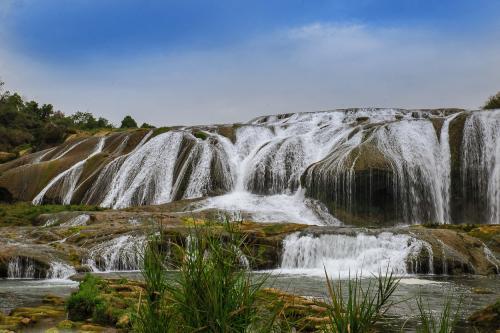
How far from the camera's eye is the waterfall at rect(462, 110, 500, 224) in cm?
3275

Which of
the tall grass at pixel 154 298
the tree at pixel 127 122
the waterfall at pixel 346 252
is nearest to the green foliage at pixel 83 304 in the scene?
the tall grass at pixel 154 298

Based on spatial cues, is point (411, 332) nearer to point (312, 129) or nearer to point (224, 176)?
point (224, 176)

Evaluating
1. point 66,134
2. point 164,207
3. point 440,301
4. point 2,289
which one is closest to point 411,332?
point 440,301

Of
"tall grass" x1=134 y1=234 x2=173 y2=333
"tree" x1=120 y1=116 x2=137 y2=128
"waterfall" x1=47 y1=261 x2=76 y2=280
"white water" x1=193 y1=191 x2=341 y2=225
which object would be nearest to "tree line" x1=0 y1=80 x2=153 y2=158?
"tree" x1=120 y1=116 x2=137 y2=128

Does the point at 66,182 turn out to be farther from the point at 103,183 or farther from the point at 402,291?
the point at 402,291

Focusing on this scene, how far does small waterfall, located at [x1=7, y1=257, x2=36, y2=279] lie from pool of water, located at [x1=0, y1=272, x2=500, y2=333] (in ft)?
3.80

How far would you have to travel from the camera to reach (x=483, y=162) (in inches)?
1331

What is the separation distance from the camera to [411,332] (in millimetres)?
10203

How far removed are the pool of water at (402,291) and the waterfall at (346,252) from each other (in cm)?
153

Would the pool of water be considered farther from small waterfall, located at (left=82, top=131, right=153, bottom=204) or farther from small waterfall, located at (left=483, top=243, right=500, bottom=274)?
small waterfall, located at (left=82, top=131, right=153, bottom=204)

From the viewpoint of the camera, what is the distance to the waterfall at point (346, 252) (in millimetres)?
20859

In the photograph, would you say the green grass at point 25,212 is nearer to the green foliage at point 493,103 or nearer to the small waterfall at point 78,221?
the small waterfall at point 78,221

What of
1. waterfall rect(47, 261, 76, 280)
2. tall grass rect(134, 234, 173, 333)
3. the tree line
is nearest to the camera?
tall grass rect(134, 234, 173, 333)

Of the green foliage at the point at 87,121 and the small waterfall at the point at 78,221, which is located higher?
the green foliage at the point at 87,121
